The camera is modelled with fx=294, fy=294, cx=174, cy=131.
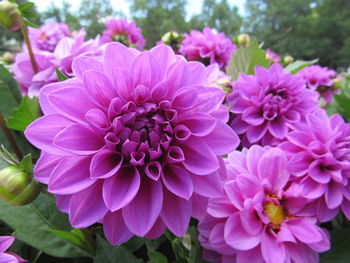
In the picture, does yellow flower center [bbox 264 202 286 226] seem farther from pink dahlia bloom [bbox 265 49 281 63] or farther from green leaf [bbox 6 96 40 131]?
pink dahlia bloom [bbox 265 49 281 63]

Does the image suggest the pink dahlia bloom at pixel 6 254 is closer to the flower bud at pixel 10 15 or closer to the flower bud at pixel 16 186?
the flower bud at pixel 16 186

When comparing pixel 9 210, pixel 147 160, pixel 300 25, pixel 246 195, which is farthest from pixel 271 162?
pixel 300 25

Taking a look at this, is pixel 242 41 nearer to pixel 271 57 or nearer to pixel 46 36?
pixel 271 57

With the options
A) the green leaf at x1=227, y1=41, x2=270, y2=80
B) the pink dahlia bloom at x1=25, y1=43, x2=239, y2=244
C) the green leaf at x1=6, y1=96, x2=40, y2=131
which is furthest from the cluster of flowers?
the green leaf at x1=227, y1=41, x2=270, y2=80

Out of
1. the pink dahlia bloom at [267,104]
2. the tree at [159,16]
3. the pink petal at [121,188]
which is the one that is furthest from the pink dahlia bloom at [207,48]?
the tree at [159,16]

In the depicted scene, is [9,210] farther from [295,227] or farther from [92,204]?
[295,227]

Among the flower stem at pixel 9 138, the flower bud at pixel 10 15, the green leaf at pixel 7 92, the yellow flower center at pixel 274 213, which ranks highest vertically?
the flower bud at pixel 10 15

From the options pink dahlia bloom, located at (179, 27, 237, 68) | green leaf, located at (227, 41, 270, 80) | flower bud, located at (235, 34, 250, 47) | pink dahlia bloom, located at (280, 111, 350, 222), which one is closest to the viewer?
pink dahlia bloom, located at (280, 111, 350, 222)
